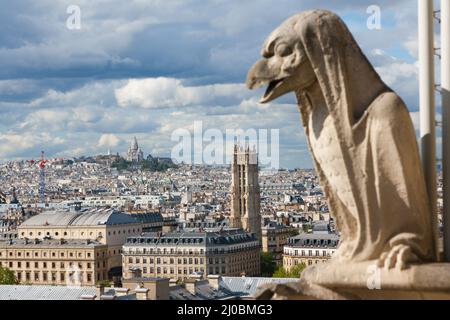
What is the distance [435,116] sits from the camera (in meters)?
6.37

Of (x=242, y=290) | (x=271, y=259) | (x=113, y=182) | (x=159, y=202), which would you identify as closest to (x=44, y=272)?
(x=271, y=259)

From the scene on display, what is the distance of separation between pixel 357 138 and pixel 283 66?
555 millimetres

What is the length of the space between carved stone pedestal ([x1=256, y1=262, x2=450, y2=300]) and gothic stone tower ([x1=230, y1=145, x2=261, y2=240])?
82683 mm

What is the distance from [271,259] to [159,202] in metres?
58.6

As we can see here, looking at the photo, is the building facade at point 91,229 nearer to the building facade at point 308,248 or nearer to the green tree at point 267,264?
the green tree at point 267,264

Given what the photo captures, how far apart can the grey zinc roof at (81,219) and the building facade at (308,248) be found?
1532 centimetres

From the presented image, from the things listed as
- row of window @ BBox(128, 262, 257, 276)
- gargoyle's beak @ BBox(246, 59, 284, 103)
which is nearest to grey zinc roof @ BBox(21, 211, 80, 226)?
row of window @ BBox(128, 262, 257, 276)

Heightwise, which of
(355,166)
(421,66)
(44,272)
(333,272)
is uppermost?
(421,66)

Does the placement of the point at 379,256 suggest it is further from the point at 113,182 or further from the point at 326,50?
the point at 113,182

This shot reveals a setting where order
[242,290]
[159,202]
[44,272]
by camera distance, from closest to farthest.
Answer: [242,290]
[44,272]
[159,202]

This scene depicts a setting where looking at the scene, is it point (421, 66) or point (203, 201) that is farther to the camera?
point (203, 201)

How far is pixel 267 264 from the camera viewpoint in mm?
70938

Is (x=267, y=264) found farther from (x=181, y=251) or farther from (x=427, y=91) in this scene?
(x=427, y=91)

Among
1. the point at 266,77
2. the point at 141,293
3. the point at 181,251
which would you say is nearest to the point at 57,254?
the point at 181,251
